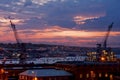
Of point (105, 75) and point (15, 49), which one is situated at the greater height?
point (15, 49)

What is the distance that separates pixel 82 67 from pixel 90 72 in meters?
1.55

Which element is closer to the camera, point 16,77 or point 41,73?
point 41,73

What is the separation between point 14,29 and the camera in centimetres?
11744

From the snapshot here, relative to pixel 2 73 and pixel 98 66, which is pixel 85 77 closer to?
pixel 98 66

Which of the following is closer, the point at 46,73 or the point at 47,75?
the point at 47,75

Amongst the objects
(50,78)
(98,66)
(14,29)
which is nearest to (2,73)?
(50,78)

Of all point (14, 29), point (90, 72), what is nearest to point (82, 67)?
point (90, 72)

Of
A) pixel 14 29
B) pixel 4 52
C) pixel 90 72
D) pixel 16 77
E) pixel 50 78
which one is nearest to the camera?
pixel 50 78

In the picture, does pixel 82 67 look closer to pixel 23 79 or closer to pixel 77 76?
pixel 77 76

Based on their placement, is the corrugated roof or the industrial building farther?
the corrugated roof

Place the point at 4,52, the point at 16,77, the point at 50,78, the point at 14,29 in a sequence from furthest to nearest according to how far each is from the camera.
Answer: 1. the point at 4,52
2. the point at 14,29
3. the point at 16,77
4. the point at 50,78

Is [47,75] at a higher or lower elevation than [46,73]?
lower

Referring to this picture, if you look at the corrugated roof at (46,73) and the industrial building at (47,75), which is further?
the corrugated roof at (46,73)

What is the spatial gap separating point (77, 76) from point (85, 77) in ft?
5.14
